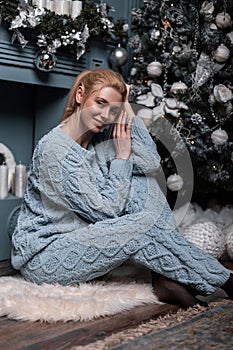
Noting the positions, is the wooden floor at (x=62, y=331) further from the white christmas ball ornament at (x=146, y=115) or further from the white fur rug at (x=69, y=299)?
the white christmas ball ornament at (x=146, y=115)

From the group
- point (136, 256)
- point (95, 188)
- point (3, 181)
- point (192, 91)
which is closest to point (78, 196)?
point (95, 188)

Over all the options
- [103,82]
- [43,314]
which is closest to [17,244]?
[43,314]

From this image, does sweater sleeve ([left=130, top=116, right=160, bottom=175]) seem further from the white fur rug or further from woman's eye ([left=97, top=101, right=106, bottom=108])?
the white fur rug

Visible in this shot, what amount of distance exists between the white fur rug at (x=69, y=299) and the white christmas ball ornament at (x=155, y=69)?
1.21 metres

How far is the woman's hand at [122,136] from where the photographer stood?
2.13 m

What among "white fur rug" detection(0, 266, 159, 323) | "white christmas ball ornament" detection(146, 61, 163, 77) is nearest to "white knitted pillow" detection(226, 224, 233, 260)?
"white fur rug" detection(0, 266, 159, 323)

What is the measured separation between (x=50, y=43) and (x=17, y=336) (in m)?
1.54

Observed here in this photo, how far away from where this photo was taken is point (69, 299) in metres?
1.84

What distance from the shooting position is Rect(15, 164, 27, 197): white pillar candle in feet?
8.76

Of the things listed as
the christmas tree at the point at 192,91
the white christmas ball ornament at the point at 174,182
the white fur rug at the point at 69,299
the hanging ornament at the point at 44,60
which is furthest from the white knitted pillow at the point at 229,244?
the hanging ornament at the point at 44,60

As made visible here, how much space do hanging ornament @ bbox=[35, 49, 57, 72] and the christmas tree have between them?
497 mm

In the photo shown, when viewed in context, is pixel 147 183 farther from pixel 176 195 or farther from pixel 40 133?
pixel 40 133

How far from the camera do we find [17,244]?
2047 millimetres

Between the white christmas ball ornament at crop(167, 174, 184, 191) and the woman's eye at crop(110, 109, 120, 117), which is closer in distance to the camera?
the woman's eye at crop(110, 109, 120, 117)
